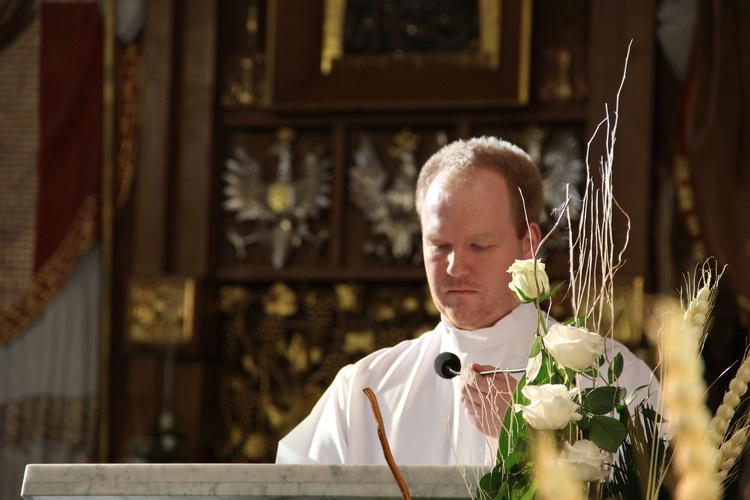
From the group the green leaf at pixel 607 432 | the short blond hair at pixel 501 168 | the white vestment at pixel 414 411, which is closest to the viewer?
the green leaf at pixel 607 432

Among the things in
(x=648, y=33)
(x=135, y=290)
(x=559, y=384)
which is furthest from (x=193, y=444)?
(x=559, y=384)

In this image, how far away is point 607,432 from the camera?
1266 millimetres

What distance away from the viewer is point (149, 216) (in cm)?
570

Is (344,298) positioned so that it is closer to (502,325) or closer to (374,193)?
(374,193)

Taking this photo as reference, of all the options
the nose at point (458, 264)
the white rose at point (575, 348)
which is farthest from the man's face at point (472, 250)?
the white rose at point (575, 348)

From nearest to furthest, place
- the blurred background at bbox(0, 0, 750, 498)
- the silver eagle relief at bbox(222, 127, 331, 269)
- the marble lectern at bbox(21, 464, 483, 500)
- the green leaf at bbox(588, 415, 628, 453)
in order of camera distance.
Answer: the green leaf at bbox(588, 415, 628, 453) → the marble lectern at bbox(21, 464, 483, 500) → the blurred background at bbox(0, 0, 750, 498) → the silver eagle relief at bbox(222, 127, 331, 269)

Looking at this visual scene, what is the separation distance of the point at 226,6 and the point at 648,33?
2.12 metres

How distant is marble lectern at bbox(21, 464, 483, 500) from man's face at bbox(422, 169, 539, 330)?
115cm

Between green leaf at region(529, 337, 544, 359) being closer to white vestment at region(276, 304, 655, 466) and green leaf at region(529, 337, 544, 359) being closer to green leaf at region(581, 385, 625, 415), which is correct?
green leaf at region(581, 385, 625, 415)

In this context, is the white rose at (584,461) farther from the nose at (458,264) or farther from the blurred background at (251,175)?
the blurred background at (251,175)

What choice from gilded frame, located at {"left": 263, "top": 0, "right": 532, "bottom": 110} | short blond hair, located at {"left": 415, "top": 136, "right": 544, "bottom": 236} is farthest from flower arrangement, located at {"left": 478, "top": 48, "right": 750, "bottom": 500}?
gilded frame, located at {"left": 263, "top": 0, "right": 532, "bottom": 110}

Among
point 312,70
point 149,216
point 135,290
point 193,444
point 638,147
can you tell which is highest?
point 312,70

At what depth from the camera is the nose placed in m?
2.63

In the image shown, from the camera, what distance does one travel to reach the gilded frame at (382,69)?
5.42m
